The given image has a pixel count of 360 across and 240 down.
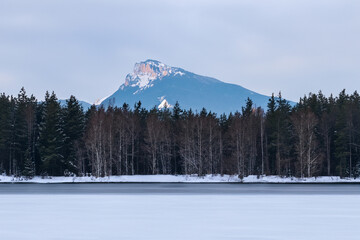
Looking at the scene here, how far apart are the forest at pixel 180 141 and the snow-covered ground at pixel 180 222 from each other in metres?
51.9

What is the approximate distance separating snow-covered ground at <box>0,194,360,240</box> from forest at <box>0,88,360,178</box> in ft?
170

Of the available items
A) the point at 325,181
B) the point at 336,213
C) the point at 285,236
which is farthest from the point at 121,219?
the point at 325,181

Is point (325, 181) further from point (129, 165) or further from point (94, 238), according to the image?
point (94, 238)

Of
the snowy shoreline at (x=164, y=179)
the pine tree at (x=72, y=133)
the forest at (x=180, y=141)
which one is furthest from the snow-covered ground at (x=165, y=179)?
the pine tree at (x=72, y=133)

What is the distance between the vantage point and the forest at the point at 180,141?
3440 inches

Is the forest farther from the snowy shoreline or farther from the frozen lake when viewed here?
the frozen lake

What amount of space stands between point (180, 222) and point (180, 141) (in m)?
72.4

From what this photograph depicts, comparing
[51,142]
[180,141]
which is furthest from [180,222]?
[180,141]

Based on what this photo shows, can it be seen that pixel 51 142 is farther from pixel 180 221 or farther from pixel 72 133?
pixel 180 221

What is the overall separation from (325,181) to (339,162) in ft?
28.4

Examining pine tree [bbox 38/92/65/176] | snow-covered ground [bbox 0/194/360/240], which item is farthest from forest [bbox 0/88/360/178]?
snow-covered ground [bbox 0/194/360/240]

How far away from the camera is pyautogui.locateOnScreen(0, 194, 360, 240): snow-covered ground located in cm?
2134

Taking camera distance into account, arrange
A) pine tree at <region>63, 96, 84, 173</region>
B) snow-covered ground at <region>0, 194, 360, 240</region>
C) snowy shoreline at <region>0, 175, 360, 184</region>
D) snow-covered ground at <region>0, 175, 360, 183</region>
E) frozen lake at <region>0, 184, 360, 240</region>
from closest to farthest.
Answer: snow-covered ground at <region>0, 194, 360, 240</region>
frozen lake at <region>0, 184, 360, 240</region>
snowy shoreline at <region>0, 175, 360, 184</region>
snow-covered ground at <region>0, 175, 360, 183</region>
pine tree at <region>63, 96, 84, 173</region>

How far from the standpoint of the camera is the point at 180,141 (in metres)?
98.1
